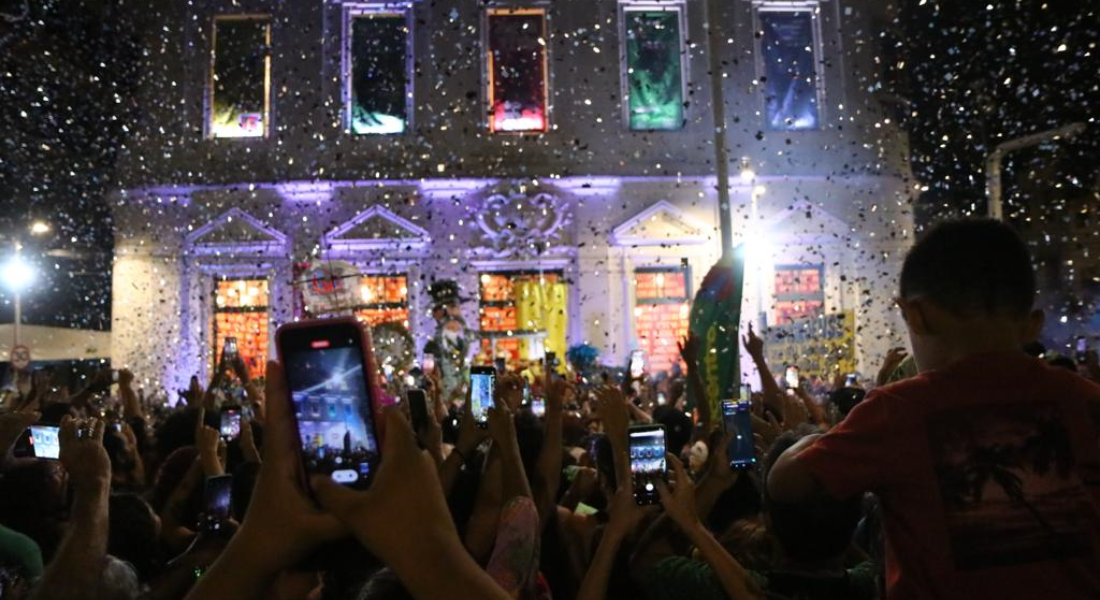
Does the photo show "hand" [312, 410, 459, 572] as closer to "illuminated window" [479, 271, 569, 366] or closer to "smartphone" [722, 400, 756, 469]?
"smartphone" [722, 400, 756, 469]

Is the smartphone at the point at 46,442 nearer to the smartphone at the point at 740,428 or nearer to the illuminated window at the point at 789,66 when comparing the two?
the smartphone at the point at 740,428

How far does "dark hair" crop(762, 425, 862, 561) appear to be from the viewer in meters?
2.24

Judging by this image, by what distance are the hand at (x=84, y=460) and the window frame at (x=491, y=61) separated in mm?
18897

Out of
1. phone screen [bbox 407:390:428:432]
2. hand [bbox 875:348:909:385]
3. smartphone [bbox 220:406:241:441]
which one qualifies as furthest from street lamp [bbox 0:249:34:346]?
phone screen [bbox 407:390:428:432]

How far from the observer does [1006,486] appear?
1.88 metres

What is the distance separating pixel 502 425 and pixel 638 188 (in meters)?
18.2

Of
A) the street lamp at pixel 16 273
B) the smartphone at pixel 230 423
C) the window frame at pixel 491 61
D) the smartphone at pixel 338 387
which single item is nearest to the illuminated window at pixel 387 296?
the window frame at pixel 491 61

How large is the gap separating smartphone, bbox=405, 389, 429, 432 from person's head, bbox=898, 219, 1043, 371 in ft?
5.51

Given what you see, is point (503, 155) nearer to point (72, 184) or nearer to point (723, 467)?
point (72, 184)

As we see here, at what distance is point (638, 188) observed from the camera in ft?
67.7

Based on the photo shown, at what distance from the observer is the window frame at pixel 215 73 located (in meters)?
20.6

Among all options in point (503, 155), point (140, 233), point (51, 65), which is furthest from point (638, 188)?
point (51, 65)

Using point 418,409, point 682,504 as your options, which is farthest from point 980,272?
point 418,409

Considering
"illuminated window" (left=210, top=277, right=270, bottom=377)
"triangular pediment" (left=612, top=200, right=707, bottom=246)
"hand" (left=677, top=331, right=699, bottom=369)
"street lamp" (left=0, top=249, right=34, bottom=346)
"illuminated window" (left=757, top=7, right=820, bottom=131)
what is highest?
"illuminated window" (left=757, top=7, right=820, bottom=131)
